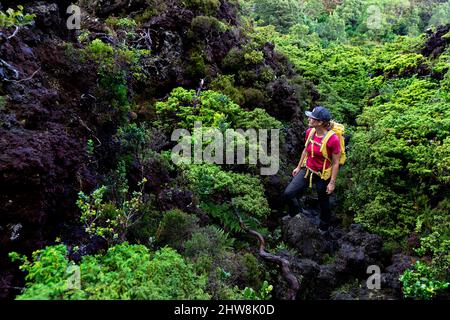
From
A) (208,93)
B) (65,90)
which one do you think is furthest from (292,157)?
(65,90)

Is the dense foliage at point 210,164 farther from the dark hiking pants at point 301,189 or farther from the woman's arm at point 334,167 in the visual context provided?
the woman's arm at point 334,167

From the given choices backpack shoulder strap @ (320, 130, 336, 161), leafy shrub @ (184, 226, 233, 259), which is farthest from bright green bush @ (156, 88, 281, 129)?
leafy shrub @ (184, 226, 233, 259)

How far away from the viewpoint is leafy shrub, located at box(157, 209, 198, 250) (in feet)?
16.6

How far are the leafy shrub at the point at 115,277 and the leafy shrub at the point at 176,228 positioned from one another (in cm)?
79

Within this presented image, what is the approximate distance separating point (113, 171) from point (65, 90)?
4.25 ft

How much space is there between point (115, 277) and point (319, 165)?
400cm

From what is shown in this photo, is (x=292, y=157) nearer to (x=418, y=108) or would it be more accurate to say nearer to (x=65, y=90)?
(x=418, y=108)

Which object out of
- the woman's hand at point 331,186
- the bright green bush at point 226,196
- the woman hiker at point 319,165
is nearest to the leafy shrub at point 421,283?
the woman's hand at point 331,186

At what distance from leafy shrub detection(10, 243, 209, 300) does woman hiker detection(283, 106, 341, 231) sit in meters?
3.17

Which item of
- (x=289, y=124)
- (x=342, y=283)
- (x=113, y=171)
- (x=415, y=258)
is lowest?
(x=342, y=283)

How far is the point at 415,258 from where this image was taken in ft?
18.4

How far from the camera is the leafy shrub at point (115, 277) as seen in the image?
3346 mm

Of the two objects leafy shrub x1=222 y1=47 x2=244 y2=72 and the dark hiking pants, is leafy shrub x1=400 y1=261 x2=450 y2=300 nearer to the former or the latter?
the dark hiking pants

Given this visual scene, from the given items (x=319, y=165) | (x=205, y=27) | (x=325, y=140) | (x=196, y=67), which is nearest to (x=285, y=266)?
(x=319, y=165)
